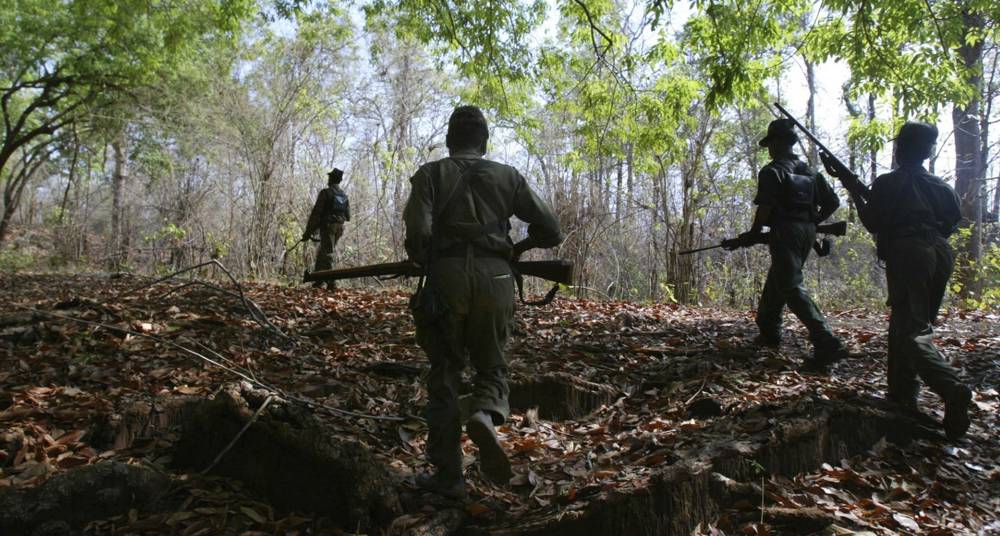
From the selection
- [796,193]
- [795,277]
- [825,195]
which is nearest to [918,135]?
[796,193]

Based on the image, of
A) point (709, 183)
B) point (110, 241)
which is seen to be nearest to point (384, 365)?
point (709, 183)

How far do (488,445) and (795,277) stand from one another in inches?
139

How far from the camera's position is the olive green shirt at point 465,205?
9.32 ft

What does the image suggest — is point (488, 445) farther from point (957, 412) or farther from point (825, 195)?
point (825, 195)

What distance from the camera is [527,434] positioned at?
12.8ft

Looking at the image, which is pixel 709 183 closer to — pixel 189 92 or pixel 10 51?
pixel 189 92

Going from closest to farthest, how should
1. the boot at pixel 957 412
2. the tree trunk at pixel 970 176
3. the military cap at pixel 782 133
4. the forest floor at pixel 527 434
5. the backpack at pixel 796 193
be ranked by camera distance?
the forest floor at pixel 527 434 → the boot at pixel 957 412 → the backpack at pixel 796 193 → the military cap at pixel 782 133 → the tree trunk at pixel 970 176

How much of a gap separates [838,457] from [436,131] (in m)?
14.9

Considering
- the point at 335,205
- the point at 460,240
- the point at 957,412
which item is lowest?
the point at 957,412

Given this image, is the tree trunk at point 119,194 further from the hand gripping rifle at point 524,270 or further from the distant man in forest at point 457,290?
the distant man in forest at point 457,290

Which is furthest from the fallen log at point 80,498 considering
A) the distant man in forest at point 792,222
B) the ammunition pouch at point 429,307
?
the distant man in forest at point 792,222

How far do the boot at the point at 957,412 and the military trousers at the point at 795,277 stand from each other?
1.22 m

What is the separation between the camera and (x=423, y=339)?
291 cm

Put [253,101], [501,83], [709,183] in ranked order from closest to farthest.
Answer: [501,83], [709,183], [253,101]
